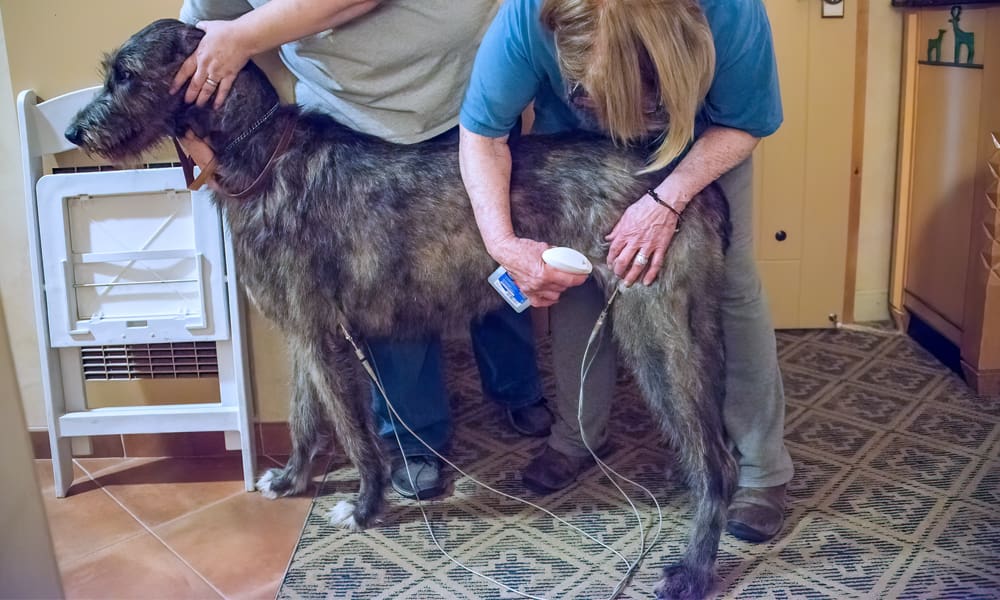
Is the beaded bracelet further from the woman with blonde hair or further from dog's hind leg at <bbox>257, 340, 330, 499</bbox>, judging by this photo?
dog's hind leg at <bbox>257, 340, 330, 499</bbox>

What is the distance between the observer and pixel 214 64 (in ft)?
6.24

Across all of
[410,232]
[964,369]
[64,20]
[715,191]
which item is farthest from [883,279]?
[64,20]

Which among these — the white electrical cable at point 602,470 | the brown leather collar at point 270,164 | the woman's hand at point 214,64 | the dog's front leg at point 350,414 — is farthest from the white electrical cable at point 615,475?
the woman's hand at point 214,64

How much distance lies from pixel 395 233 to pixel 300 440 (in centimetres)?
64

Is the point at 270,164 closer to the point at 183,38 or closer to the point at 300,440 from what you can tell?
the point at 183,38

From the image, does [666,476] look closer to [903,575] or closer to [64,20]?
[903,575]

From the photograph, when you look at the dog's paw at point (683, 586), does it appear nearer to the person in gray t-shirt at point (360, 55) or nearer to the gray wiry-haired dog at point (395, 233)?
the gray wiry-haired dog at point (395, 233)

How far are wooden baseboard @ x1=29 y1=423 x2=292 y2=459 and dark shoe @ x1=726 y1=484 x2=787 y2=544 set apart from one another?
44.9 inches

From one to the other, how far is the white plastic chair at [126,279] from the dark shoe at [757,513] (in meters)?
1.14

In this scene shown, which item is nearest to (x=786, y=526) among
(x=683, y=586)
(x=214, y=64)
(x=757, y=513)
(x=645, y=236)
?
(x=757, y=513)

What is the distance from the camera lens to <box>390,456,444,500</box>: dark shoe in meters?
2.27

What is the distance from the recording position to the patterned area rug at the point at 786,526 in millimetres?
1905

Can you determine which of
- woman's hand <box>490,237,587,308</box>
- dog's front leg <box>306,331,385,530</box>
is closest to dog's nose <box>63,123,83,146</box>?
dog's front leg <box>306,331,385,530</box>

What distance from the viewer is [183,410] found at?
234 cm
